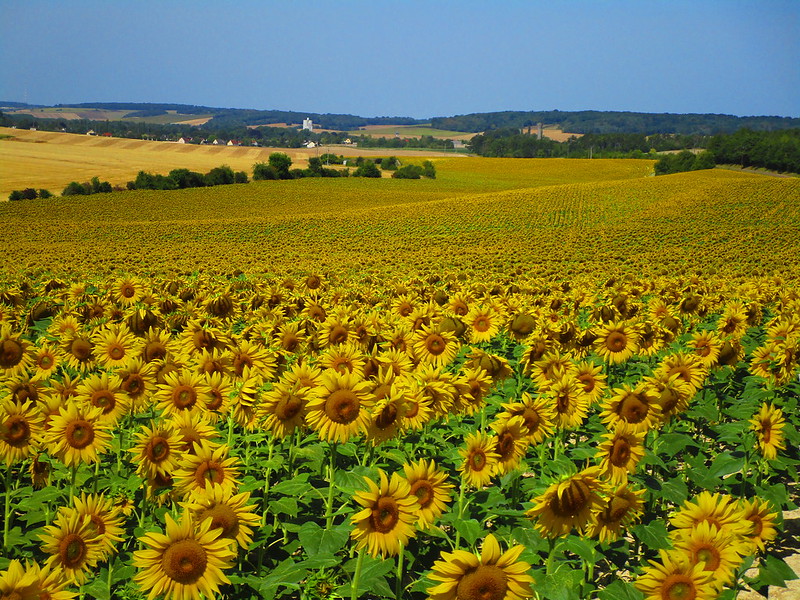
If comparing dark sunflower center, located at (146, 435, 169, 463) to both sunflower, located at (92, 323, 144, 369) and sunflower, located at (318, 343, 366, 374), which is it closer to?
sunflower, located at (318, 343, 366, 374)

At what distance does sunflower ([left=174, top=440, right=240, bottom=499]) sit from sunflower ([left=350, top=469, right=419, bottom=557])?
67cm

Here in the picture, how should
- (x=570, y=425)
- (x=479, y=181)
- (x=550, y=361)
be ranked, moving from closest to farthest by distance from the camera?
(x=570, y=425)
(x=550, y=361)
(x=479, y=181)

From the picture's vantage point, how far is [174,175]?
84625 mm

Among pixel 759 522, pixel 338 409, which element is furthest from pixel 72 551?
pixel 759 522

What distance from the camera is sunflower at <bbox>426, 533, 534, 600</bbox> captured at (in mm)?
2109

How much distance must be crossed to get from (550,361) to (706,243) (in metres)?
40.8

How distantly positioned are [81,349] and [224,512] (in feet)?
9.44

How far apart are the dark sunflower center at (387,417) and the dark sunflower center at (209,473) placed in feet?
2.76

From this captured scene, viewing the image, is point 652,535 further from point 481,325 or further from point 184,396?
point 481,325

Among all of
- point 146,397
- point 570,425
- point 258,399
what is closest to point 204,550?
point 258,399

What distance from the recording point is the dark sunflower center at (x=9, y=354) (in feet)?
14.8

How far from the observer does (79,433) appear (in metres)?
3.32

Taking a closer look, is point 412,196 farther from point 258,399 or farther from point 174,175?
point 258,399

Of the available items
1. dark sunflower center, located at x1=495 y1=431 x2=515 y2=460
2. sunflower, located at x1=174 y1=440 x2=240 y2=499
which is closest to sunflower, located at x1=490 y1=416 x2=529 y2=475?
dark sunflower center, located at x1=495 y1=431 x2=515 y2=460
